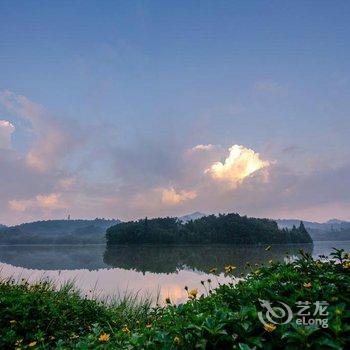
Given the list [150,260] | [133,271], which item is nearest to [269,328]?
[133,271]

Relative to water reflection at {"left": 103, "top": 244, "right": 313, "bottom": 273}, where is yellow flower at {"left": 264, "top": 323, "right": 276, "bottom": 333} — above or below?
below

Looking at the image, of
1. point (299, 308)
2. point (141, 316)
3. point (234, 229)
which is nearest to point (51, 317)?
point (141, 316)

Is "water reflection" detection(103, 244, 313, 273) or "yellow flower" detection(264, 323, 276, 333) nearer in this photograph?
"yellow flower" detection(264, 323, 276, 333)

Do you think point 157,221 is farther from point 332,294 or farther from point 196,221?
point 332,294

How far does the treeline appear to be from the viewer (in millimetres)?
101750

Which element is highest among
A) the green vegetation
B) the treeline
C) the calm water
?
the treeline

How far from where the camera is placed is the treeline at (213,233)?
101750 mm

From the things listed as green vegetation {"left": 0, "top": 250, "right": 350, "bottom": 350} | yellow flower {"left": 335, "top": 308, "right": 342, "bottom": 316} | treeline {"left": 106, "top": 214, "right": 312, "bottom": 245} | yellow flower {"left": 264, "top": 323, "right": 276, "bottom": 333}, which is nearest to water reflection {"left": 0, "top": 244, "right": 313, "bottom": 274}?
green vegetation {"left": 0, "top": 250, "right": 350, "bottom": 350}

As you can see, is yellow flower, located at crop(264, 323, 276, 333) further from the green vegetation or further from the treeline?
the treeline

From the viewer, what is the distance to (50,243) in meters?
150

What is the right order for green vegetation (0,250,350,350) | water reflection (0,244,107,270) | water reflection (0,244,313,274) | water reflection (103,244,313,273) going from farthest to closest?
water reflection (0,244,107,270) < water reflection (0,244,313,274) < water reflection (103,244,313,273) < green vegetation (0,250,350,350)

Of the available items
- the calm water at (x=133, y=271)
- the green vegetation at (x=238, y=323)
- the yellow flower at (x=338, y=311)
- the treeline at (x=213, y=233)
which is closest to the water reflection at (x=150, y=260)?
the calm water at (x=133, y=271)

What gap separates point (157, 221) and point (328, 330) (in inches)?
4507

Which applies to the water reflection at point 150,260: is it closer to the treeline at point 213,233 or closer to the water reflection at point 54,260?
the water reflection at point 54,260
